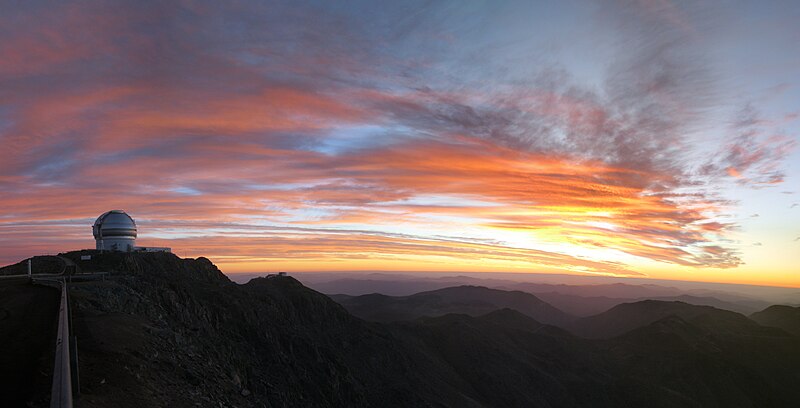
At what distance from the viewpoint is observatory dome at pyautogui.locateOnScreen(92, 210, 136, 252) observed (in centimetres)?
5612

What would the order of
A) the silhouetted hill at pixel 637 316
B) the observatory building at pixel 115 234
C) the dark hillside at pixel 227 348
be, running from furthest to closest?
1. the silhouetted hill at pixel 637 316
2. the observatory building at pixel 115 234
3. the dark hillside at pixel 227 348

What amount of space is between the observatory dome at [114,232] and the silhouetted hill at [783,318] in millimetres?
187384

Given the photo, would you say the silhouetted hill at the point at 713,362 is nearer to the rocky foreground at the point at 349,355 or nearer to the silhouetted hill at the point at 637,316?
the rocky foreground at the point at 349,355

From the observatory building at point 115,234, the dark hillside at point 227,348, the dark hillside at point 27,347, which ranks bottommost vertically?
the dark hillside at point 227,348

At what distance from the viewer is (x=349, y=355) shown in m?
66.8

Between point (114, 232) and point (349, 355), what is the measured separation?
3929cm

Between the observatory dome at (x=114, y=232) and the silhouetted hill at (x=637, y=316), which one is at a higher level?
the observatory dome at (x=114, y=232)

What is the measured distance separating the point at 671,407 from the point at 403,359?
5731 cm

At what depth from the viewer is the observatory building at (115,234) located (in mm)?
56062

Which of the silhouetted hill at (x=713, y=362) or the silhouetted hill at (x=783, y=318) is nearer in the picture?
the silhouetted hill at (x=713, y=362)

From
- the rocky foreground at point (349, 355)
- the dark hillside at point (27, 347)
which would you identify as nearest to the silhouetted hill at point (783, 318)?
the rocky foreground at point (349, 355)

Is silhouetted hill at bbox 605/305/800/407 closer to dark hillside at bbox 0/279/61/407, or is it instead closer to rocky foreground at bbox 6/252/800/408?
rocky foreground at bbox 6/252/800/408

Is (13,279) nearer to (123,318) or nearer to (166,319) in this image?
(166,319)

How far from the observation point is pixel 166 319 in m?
33.0
